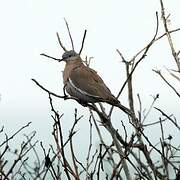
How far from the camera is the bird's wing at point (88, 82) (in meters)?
5.03

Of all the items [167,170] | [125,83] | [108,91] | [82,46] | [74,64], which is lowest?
[167,170]

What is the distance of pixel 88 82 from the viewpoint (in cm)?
524

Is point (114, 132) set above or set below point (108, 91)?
below

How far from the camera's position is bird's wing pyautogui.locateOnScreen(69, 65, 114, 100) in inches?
198

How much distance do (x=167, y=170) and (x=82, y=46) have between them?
3.29 ft

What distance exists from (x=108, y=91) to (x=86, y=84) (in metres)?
0.32

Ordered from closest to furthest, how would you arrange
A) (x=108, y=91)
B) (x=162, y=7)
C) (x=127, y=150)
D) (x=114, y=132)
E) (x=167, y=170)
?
(x=127, y=150) → (x=167, y=170) → (x=114, y=132) → (x=162, y=7) → (x=108, y=91)

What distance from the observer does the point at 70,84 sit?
5160 mm

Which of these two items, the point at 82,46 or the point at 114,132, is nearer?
the point at 114,132

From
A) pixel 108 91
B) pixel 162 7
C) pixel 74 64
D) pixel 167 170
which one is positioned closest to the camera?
pixel 167 170

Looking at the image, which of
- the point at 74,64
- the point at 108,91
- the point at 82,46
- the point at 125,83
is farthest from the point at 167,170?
the point at 74,64

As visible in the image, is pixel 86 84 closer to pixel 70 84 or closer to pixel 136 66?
pixel 70 84

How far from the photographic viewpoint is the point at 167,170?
2.21 meters

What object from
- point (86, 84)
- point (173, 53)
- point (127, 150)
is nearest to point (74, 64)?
point (86, 84)
